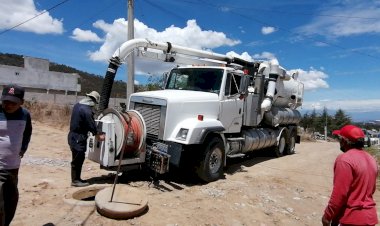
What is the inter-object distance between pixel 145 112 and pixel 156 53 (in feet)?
8.87

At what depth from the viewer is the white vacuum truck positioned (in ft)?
25.9

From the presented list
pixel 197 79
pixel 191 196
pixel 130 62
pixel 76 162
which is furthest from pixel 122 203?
pixel 130 62

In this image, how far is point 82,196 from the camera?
6.93 meters

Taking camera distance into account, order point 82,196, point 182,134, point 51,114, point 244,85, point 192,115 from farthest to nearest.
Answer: point 51,114 → point 244,85 → point 192,115 → point 182,134 → point 82,196

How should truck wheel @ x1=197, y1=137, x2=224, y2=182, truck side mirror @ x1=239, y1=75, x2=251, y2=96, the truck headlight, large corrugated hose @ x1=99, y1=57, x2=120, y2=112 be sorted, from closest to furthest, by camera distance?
the truck headlight, truck wheel @ x1=197, y1=137, x2=224, y2=182, large corrugated hose @ x1=99, y1=57, x2=120, y2=112, truck side mirror @ x1=239, y1=75, x2=251, y2=96

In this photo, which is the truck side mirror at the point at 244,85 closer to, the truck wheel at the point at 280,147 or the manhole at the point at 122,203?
the truck wheel at the point at 280,147

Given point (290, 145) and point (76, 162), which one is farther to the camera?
point (290, 145)

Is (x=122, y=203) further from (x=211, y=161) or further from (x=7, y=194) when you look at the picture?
(x=211, y=161)

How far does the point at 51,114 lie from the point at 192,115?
42.4 feet

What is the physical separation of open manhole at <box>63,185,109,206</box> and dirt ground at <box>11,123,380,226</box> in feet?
0.21

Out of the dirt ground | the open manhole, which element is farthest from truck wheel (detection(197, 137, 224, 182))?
the open manhole

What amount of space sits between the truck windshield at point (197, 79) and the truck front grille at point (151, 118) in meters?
1.73

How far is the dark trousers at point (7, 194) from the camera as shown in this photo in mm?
4328

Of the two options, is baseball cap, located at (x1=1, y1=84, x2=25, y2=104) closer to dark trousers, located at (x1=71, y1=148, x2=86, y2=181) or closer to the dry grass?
dark trousers, located at (x1=71, y1=148, x2=86, y2=181)
